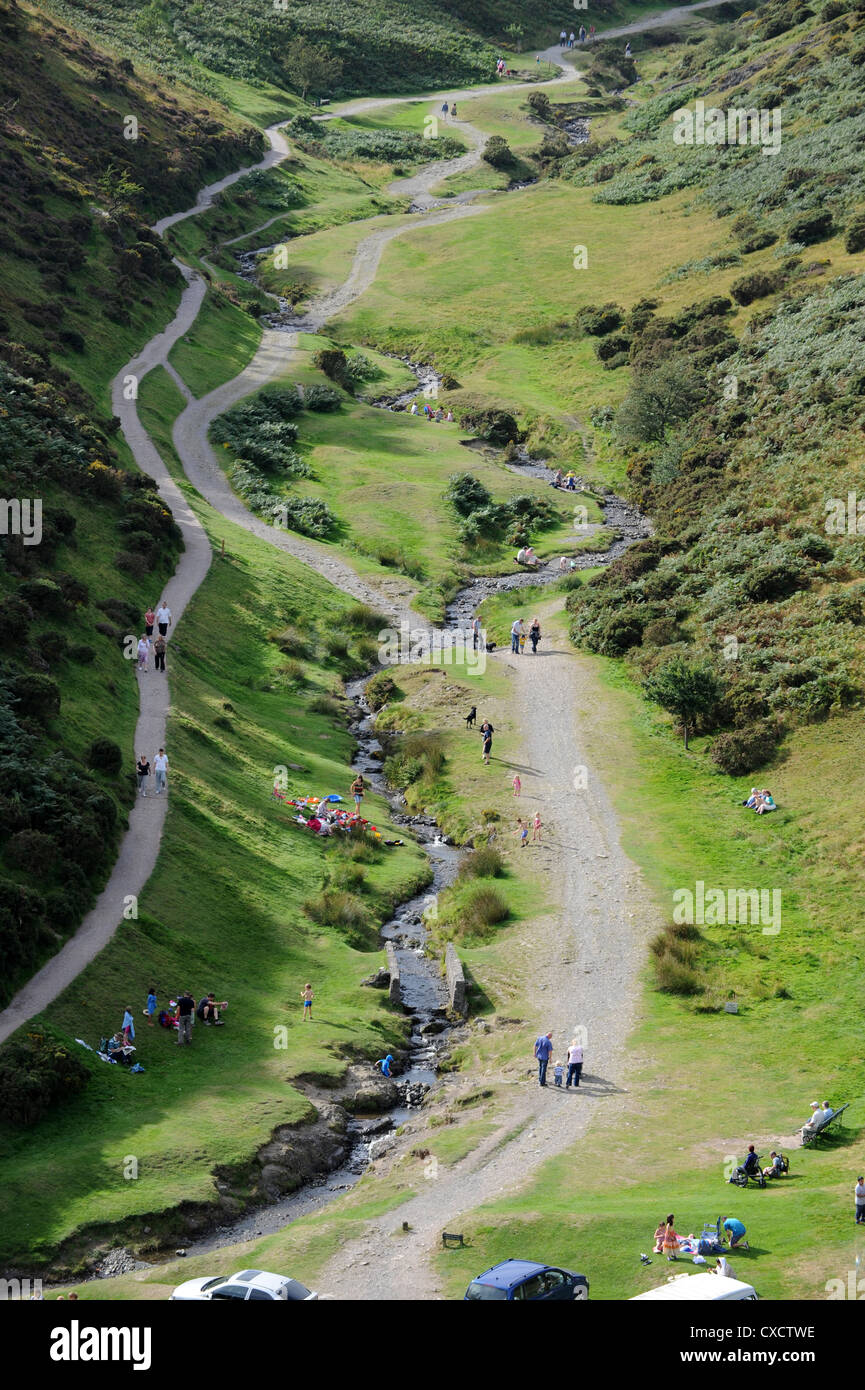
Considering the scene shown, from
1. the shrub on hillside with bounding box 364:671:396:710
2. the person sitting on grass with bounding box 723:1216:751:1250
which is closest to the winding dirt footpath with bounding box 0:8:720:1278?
the person sitting on grass with bounding box 723:1216:751:1250

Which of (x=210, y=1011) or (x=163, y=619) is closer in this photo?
(x=210, y=1011)

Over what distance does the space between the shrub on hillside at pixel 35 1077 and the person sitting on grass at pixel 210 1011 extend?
5688 mm

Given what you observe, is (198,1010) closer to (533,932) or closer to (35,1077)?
(35,1077)

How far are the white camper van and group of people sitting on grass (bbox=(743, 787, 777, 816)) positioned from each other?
3231 centimetres

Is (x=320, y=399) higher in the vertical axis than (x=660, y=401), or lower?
higher

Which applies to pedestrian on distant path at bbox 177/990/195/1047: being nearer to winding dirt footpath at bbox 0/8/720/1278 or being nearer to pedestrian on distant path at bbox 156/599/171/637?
winding dirt footpath at bbox 0/8/720/1278

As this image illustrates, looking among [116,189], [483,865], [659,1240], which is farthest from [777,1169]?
[116,189]

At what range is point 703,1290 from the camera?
2236 cm

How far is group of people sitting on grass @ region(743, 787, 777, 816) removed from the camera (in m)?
54.2

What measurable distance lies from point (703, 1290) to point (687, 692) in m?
40.5

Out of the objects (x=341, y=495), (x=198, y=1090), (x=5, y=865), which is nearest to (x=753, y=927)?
(x=198, y=1090)

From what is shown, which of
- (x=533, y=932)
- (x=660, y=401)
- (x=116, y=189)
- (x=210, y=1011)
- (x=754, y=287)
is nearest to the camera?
(x=210, y=1011)

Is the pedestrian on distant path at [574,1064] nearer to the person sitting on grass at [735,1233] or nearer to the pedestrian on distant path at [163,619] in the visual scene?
the person sitting on grass at [735,1233]

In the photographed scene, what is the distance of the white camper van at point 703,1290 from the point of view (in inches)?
869
